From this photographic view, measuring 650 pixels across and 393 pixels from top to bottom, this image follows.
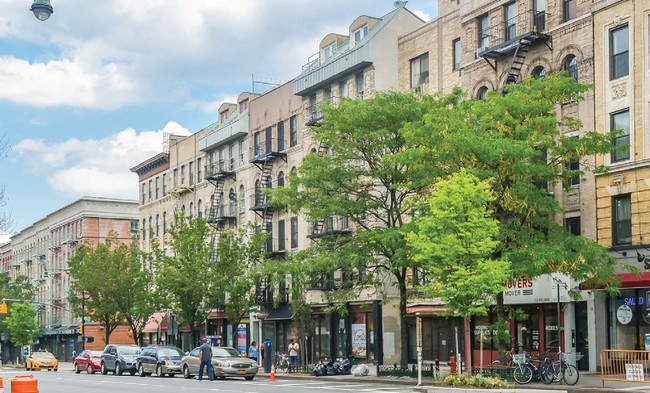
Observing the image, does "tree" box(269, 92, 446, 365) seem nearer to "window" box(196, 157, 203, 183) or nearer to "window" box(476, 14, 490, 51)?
"window" box(476, 14, 490, 51)

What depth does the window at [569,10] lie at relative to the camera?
38812mm

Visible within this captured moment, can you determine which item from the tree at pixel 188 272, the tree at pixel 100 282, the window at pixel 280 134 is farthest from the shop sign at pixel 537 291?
the tree at pixel 100 282

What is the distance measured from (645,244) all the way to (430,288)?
29.0ft

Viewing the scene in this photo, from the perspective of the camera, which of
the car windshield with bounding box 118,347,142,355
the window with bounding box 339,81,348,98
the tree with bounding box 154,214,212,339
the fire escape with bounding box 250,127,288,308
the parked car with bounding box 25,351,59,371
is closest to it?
Answer: the car windshield with bounding box 118,347,142,355

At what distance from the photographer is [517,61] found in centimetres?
4047

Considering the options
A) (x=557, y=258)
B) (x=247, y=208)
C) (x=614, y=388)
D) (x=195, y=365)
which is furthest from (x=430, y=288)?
(x=247, y=208)

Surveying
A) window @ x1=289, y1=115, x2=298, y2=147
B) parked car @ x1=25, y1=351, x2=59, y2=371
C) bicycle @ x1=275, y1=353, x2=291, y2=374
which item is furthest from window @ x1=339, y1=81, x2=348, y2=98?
parked car @ x1=25, y1=351, x2=59, y2=371

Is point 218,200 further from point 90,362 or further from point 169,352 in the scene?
point 169,352

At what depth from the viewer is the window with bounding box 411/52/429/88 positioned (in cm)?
4828

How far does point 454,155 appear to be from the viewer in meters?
32.9

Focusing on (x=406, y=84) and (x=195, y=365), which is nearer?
(x=195, y=365)

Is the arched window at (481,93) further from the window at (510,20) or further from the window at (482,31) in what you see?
the window at (510,20)

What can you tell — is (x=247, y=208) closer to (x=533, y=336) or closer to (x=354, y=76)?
(x=354, y=76)

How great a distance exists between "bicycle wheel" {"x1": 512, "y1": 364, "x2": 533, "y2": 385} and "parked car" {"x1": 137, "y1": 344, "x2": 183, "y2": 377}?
19558 mm
